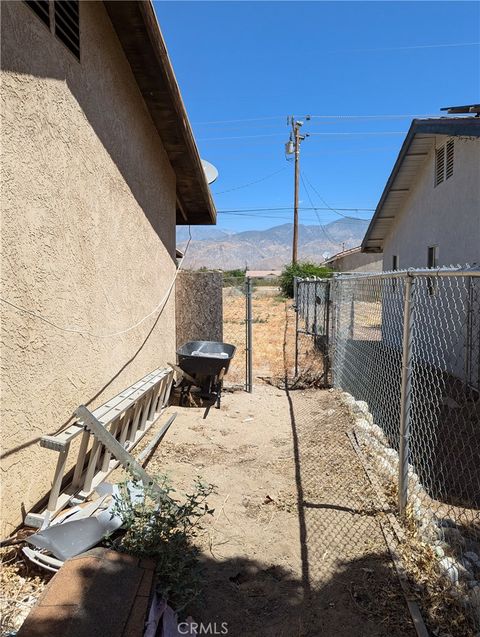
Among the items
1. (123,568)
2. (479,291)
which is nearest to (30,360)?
(123,568)

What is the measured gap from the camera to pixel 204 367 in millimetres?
6594

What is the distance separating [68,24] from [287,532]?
4231 millimetres

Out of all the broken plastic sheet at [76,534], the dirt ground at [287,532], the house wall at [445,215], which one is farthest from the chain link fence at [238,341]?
the broken plastic sheet at [76,534]

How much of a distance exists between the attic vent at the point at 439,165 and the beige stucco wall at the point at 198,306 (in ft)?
18.2

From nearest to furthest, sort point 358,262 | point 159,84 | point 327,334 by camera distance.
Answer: point 159,84, point 327,334, point 358,262

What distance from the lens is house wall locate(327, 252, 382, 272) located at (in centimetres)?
2986

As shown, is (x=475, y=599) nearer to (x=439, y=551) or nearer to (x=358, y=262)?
(x=439, y=551)

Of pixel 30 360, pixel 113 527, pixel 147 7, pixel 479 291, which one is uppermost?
pixel 147 7

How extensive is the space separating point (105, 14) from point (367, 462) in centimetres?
497

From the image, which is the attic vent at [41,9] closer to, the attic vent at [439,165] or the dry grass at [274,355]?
the dry grass at [274,355]

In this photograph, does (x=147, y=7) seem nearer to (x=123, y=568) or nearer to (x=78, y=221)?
(x=78, y=221)

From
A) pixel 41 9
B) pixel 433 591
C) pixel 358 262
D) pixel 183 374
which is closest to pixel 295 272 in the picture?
pixel 358 262

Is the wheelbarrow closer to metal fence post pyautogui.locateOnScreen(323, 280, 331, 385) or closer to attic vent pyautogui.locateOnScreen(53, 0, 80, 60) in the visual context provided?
metal fence post pyautogui.locateOnScreen(323, 280, 331, 385)

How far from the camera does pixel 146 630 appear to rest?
2213 mm
